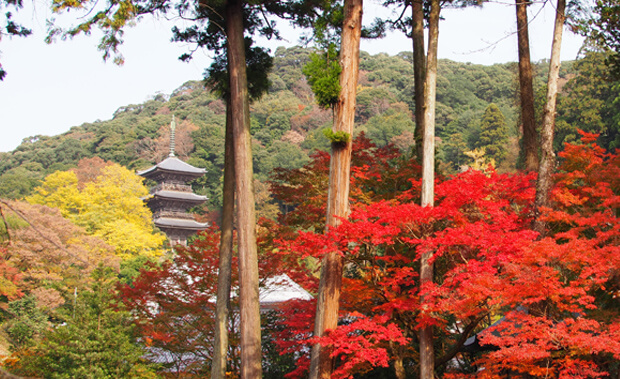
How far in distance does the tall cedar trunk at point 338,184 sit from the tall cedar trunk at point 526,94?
2.40 meters

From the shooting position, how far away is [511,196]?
641 cm

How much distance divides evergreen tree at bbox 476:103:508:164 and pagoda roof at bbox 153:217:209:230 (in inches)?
775

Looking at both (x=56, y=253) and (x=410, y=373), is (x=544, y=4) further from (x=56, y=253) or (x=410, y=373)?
(x=56, y=253)

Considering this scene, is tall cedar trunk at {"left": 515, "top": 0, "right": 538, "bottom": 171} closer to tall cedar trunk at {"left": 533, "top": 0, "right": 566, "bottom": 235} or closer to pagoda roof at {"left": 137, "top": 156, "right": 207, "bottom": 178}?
tall cedar trunk at {"left": 533, "top": 0, "right": 566, "bottom": 235}

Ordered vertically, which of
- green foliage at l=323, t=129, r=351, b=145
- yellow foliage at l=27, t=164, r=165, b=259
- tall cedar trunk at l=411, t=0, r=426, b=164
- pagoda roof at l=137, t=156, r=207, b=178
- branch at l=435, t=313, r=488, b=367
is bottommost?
yellow foliage at l=27, t=164, r=165, b=259

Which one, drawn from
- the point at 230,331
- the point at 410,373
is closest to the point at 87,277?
the point at 230,331

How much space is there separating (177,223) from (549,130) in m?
28.7

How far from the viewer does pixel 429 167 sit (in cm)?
652

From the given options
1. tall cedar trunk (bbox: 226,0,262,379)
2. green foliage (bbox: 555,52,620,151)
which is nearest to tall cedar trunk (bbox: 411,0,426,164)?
tall cedar trunk (bbox: 226,0,262,379)

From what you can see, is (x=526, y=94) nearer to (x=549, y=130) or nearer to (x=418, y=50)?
(x=549, y=130)

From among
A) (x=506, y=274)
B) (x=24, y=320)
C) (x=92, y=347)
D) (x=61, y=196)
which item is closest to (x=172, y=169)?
(x=61, y=196)

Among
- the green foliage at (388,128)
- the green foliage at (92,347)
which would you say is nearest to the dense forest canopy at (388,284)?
the green foliage at (92,347)

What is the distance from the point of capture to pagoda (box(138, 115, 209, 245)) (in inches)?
1276

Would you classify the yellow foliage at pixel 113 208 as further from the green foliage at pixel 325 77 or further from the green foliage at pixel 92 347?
the green foliage at pixel 325 77
